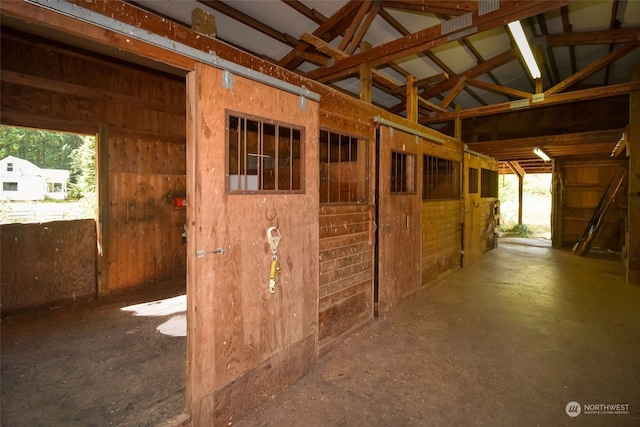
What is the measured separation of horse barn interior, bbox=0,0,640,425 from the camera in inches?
69.1

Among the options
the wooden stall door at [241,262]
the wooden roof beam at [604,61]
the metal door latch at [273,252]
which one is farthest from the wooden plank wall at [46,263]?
the wooden roof beam at [604,61]

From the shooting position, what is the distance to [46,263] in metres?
3.56

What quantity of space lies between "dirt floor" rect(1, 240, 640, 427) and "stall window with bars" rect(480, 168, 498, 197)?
13.3 feet

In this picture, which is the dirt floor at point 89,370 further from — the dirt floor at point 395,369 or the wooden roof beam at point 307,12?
the wooden roof beam at point 307,12

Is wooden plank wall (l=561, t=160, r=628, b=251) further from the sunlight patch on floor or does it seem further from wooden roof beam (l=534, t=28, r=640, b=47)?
the sunlight patch on floor

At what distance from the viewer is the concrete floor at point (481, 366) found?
1.96 meters

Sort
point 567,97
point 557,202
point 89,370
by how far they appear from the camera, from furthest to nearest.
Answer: point 557,202, point 567,97, point 89,370

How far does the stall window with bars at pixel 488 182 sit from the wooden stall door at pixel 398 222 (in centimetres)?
418

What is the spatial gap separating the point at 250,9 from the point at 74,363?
157 inches

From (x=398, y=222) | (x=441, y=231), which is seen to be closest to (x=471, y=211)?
(x=441, y=231)

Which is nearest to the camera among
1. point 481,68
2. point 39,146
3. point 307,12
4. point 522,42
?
point 522,42

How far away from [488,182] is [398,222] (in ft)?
17.7

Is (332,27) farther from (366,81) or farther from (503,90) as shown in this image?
(503,90)

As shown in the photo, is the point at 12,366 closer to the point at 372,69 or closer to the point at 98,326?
the point at 98,326
